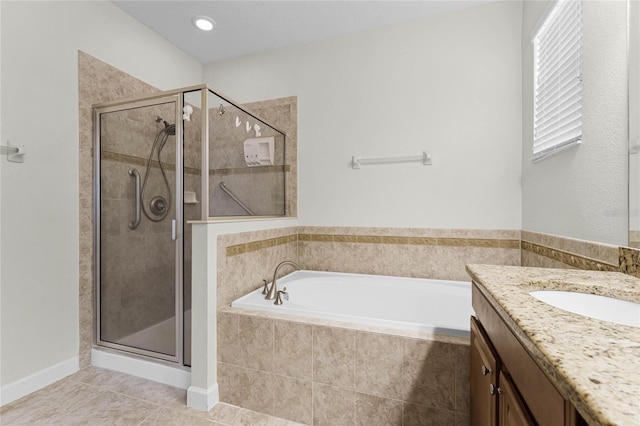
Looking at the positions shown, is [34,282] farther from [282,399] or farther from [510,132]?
[510,132]

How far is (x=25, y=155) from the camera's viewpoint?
169 centimetres

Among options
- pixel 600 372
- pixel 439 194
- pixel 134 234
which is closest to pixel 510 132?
pixel 439 194

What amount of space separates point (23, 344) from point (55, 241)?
23.1 inches

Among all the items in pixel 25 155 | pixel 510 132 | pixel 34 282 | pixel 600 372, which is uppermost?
pixel 510 132

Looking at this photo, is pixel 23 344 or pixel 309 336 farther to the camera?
pixel 23 344

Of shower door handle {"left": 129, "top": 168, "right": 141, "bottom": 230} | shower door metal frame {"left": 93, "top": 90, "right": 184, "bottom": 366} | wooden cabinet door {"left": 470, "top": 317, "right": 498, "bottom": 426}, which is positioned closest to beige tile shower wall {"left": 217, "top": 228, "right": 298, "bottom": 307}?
shower door metal frame {"left": 93, "top": 90, "right": 184, "bottom": 366}

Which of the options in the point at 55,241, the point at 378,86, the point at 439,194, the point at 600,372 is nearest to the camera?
the point at 600,372

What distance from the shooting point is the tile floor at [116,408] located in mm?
1499

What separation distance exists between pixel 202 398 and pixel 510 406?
1.49 m

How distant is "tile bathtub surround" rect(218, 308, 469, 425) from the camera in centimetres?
129

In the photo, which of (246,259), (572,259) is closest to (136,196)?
(246,259)

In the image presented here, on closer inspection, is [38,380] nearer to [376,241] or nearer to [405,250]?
[376,241]

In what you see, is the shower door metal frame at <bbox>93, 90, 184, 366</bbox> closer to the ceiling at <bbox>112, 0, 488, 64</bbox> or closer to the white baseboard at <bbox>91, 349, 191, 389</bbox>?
the white baseboard at <bbox>91, 349, 191, 389</bbox>

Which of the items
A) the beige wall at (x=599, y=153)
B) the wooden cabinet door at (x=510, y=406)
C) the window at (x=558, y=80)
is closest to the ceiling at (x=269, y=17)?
the window at (x=558, y=80)
